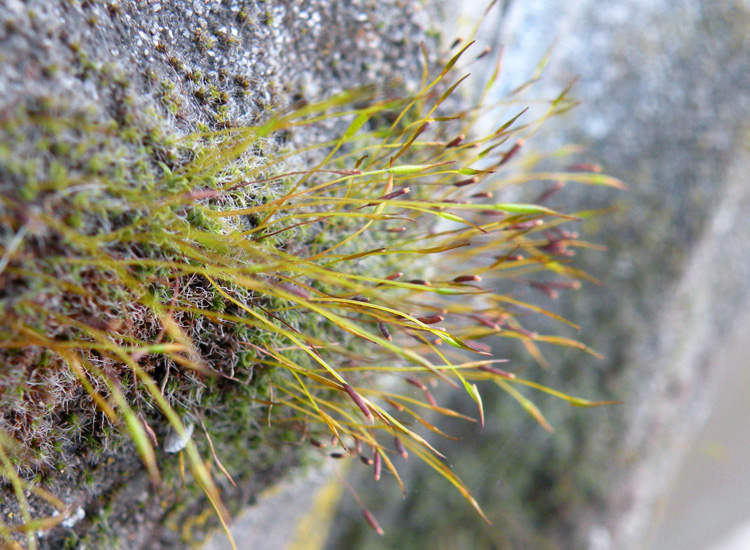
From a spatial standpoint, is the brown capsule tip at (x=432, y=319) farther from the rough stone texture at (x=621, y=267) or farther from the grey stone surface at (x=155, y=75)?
the rough stone texture at (x=621, y=267)

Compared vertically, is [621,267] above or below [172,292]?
below

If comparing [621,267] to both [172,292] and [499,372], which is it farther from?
[172,292]

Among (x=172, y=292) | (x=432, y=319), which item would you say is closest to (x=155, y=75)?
(x=172, y=292)

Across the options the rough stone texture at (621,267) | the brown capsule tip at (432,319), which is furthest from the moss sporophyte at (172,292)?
the rough stone texture at (621,267)

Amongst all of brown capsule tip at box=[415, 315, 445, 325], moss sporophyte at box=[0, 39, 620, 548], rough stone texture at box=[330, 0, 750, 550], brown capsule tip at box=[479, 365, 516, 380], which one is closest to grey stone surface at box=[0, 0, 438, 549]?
moss sporophyte at box=[0, 39, 620, 548]

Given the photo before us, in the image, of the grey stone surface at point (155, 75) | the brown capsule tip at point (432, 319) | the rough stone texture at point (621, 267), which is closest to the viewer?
the grey stone surface at point (155, 75)

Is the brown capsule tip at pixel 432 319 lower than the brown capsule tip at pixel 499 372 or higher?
higher

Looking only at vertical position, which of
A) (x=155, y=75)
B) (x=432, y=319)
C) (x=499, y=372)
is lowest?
(x=499, y=372)

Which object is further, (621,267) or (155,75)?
(621,267)

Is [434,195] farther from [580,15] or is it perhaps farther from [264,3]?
[580,15]
